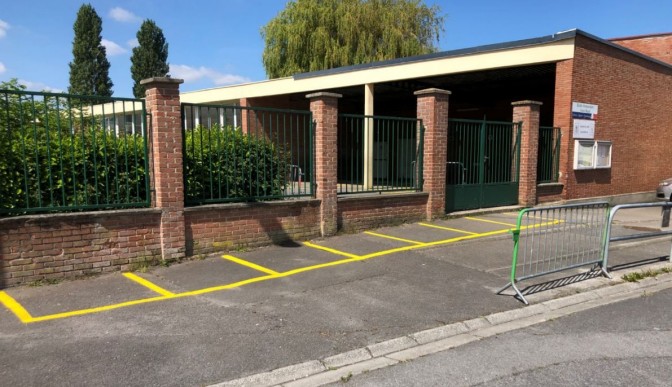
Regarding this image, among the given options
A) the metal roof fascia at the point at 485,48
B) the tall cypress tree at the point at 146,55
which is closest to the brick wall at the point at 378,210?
the metal roof fascia at the point at 485,48

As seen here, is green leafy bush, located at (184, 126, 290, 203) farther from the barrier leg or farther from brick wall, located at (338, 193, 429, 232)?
the barrier leg

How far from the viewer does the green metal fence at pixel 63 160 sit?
19.4 ft

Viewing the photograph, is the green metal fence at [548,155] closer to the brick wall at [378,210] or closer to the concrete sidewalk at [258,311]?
the brick wall at [378,210]

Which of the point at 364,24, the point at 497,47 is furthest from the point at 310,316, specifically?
the point at 364,24

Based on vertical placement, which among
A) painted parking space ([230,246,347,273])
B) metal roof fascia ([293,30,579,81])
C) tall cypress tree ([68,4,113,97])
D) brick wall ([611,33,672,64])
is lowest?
painted parking space ([230,246,347,273])

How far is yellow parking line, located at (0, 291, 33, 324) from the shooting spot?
4836mm

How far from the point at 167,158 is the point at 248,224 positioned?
1.77m

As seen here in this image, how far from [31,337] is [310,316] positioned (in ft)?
8.73

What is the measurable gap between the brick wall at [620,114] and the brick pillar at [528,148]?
3.87 ft

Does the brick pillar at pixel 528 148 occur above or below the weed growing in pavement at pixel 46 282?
above

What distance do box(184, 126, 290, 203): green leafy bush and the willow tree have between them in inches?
692

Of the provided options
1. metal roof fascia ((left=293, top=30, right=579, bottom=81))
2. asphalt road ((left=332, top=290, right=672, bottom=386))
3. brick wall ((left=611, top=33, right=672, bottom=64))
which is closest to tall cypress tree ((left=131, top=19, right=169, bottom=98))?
metal roof fascia ((left=293, top=30, right=579, bottom=81))

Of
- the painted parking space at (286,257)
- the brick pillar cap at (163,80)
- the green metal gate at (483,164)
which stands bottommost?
the painted parking space at (286,257)

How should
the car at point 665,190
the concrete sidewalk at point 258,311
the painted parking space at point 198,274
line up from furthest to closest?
the car at point 665,190, the painted parking space at point 198,274, the concrete sidewalk at point 258,311
